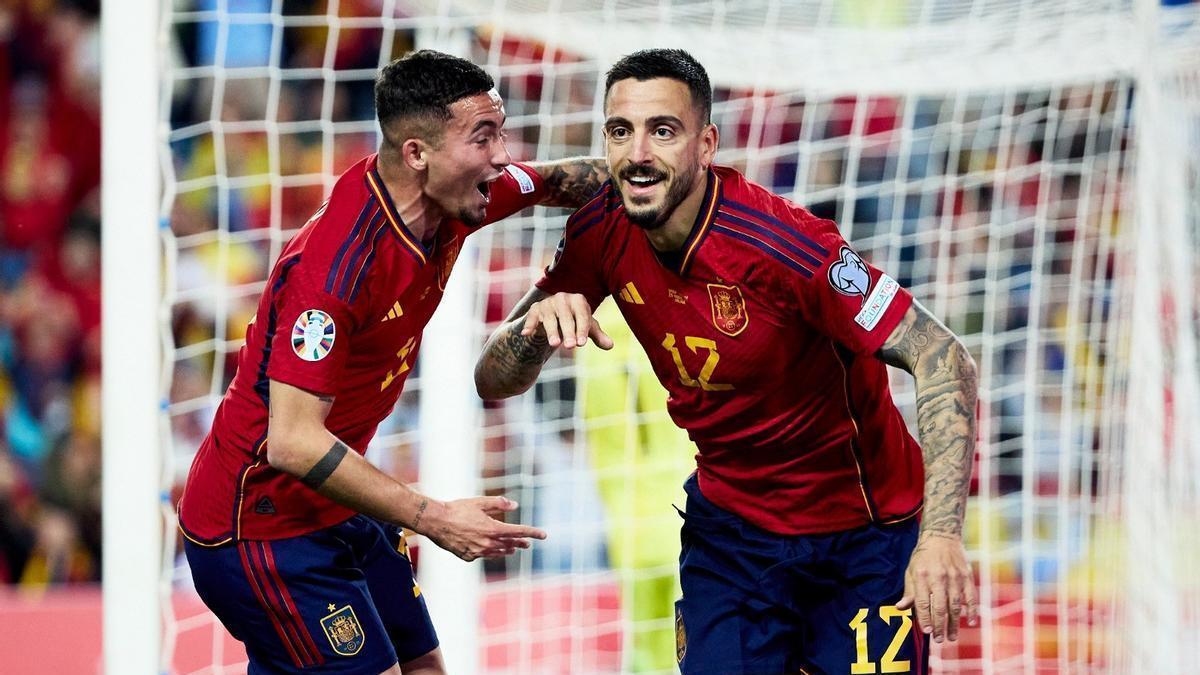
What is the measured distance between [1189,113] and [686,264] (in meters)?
2.84

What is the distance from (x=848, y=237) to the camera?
5.27 metres

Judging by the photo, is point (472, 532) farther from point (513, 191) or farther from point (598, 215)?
point (513, 191)

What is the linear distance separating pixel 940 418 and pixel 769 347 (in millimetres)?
381

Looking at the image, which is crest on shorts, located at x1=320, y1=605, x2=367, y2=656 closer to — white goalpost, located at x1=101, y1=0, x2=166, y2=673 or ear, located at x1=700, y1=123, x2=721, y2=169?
white goalpost, located at x1=101, y1=0, x2=166, y2=673

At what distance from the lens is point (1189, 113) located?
4898mm

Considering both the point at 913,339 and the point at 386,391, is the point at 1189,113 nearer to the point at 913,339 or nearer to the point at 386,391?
the point at 913,339

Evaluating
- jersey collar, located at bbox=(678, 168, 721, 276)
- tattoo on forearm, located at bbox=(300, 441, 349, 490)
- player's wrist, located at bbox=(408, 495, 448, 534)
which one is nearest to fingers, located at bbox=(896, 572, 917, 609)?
jersey collar, located at bbox=(678, 168, 721, 276)

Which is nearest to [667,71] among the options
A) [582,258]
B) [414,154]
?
[582,258]

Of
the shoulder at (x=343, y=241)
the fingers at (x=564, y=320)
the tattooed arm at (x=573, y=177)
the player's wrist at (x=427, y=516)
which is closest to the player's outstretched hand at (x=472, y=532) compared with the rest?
the player's wrist at (x=427, y=516)

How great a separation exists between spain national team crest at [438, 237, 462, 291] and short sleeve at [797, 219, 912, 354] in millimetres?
819

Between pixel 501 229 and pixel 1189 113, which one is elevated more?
pixel 1189 113

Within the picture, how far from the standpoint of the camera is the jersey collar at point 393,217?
2953 millimetres

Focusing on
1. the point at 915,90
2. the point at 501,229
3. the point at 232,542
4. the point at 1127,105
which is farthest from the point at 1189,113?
the point at 232,542

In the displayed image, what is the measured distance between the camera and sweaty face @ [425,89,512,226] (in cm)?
302
